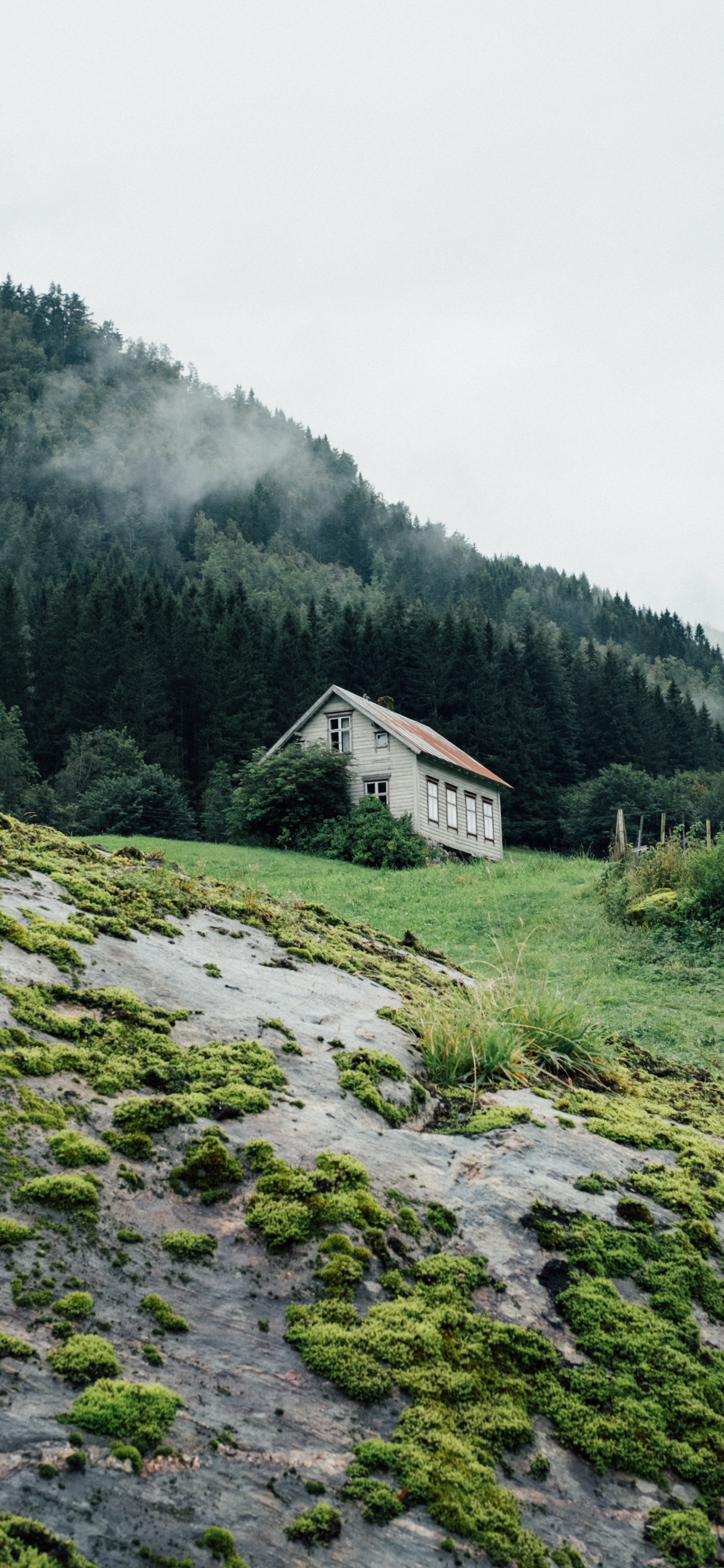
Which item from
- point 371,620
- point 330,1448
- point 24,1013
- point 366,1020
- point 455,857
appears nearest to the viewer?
point 330,1448

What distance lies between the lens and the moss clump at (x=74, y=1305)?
2.42 meters

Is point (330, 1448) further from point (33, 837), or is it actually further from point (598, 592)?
point (598, 592)

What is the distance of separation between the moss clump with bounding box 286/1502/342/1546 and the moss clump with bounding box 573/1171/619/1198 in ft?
5.77

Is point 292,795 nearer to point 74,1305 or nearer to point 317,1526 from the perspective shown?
point 74,1305

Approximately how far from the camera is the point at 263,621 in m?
75.7

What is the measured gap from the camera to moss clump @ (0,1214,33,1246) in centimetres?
252

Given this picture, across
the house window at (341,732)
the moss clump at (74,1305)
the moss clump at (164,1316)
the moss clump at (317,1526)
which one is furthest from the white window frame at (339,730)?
the moss clump at (317,1526)

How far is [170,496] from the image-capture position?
158 meters

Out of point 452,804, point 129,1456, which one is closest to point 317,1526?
point 129,1456

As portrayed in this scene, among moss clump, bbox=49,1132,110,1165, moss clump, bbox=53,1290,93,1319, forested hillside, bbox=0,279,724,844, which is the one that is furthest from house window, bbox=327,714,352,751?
moss clump, bbox=53,1290,93,1319

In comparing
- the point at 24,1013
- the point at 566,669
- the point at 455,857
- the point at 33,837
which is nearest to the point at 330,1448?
the point at 24,1013

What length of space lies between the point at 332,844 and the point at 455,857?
6224 millimetres

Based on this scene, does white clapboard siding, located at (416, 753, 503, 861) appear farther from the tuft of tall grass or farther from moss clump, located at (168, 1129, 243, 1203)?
moss clump, located at (168, 1129, 243, 1203)

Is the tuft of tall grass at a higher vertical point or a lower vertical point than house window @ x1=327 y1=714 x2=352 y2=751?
lower
